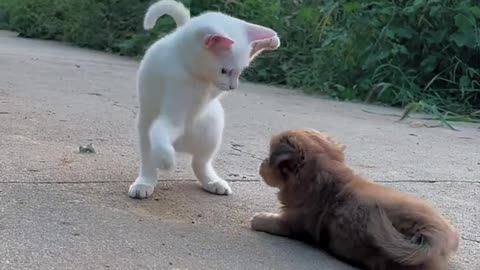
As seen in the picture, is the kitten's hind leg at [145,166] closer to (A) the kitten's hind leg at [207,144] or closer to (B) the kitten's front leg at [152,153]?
(B) the kitten's front leg at [152,153]

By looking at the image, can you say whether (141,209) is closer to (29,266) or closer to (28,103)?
(29,266)

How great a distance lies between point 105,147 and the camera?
430cm

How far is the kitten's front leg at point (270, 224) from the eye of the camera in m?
3.02

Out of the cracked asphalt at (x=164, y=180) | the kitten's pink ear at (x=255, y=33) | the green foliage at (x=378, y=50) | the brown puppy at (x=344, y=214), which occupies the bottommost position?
the green foliage at (x=378, y=50)

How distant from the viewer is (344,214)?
2787 millimetres

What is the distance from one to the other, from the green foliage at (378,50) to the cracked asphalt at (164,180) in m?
0.67

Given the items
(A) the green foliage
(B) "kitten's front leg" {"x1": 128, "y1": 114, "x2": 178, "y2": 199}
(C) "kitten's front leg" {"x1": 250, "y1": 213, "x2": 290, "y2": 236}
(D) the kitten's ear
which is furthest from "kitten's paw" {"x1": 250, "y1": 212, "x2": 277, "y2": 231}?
(A) the green foliage

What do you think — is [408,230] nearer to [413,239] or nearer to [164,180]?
[413,239]

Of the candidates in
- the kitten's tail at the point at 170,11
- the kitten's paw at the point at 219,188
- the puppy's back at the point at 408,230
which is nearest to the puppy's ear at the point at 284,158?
the puppy's back at the point at 408,230

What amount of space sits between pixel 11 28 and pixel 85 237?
12794 mm

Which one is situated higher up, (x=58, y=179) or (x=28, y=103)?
(x=58, y=179)

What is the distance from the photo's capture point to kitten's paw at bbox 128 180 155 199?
10.9 ft

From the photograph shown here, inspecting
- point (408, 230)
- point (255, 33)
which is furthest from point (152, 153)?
point (408, 230)

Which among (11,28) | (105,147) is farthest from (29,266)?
(11,28)
